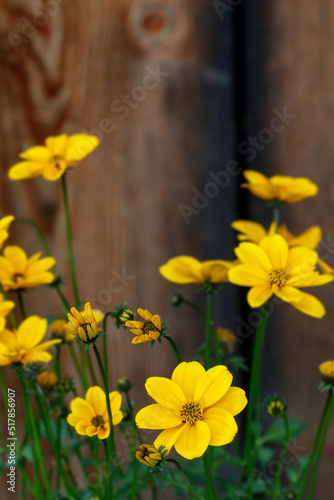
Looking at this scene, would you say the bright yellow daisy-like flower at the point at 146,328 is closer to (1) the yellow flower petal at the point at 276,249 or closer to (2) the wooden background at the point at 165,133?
(1) the yellow flower petal at the point at 276,249

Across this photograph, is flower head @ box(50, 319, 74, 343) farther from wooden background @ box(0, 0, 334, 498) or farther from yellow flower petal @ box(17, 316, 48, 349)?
wooden background @ box(0, 0, 334, 498)

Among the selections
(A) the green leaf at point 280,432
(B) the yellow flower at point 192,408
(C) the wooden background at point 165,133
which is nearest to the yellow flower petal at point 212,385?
(B) the yellow flower at point 192,408

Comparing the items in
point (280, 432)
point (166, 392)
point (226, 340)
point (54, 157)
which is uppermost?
point (54, 157)

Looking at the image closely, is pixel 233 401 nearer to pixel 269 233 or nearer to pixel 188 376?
pixel 188 376

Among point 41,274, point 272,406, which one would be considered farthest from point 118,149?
point 272,406

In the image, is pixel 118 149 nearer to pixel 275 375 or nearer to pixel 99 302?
pixel 99 302

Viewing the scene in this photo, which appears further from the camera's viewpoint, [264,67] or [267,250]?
[264,67]

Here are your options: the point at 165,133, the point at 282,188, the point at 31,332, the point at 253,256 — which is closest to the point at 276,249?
the point at 253,256
